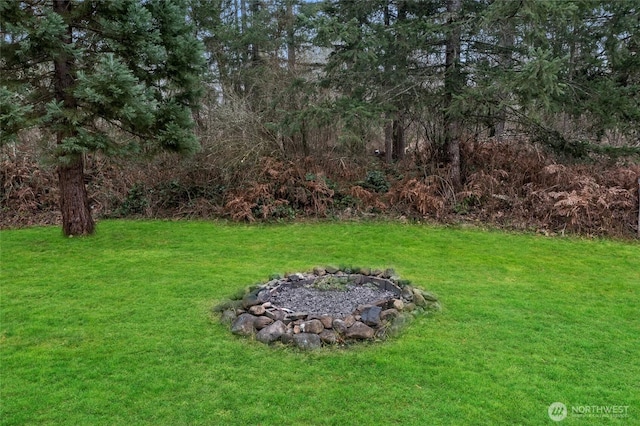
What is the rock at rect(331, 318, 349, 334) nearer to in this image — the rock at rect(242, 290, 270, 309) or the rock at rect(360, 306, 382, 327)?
the rock at rect(360, 306, 382, 327)

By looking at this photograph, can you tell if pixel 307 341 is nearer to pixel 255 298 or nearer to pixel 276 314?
pixel 276 314

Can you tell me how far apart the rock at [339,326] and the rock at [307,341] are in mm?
188

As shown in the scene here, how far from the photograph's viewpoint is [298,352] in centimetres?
336

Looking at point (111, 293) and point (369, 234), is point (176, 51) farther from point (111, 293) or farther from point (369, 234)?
point (369, 234)

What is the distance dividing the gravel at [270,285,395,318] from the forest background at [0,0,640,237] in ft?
10.4

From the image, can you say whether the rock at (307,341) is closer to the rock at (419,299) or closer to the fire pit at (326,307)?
the fire pit at (326,307)

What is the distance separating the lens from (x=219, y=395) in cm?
283

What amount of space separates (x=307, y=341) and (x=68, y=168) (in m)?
4.86

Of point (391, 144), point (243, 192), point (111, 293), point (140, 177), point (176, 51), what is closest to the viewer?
point (111, 293)

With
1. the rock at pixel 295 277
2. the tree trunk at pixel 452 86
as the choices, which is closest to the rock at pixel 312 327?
the rock at pixel 295 277

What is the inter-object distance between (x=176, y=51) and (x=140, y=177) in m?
3.84

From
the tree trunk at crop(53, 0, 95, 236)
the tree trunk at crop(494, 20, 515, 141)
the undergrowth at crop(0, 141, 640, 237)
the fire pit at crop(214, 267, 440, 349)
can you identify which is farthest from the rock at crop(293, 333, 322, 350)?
the tree trunk at crop(494, 20, 515, 141)

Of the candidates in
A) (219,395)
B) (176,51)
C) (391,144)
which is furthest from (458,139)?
(219,395)

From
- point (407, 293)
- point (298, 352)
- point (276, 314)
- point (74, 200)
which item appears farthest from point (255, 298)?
point (74, 200)
